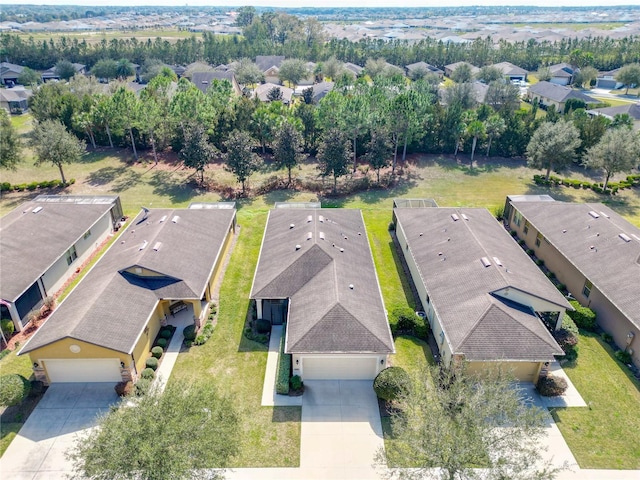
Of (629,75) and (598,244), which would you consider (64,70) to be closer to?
(598,244)

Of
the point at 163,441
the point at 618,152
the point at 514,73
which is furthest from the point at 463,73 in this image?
the point at 163,441

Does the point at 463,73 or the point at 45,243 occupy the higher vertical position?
the point at 463,73

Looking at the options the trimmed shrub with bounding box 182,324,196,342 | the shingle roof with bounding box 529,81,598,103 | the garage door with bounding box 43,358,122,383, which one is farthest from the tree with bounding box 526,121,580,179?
the garage door with bounding box 43,358,122,383

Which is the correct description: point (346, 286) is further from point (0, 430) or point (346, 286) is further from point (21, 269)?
point (21, 269)

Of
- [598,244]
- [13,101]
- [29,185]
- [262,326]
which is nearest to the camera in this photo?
[262,326]

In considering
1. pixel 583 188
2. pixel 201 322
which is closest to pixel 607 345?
pixel 201 322

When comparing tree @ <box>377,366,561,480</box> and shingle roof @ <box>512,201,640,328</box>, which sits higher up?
tree @ <box>377,366,561,480</box>

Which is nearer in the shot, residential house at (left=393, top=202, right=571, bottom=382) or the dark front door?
residential house at (left=393, top=202, right=571, bottom=382)

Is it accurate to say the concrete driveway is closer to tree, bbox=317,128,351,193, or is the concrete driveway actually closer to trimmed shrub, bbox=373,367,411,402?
trimmed shrub, bbox=373,367,411,402
